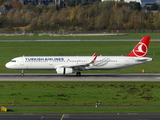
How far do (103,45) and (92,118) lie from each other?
82.0 metres

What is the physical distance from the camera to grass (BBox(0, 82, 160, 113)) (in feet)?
123

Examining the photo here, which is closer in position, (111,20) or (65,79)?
(65,79)

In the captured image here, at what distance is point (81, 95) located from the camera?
45.0m

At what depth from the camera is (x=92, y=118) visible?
32844 millimetres

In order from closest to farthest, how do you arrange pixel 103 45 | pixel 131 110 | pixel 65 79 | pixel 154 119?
pixel 154 119 < pixel 131 110 < pixel 65 79 < pixel 103 45

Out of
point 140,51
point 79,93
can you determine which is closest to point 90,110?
point 79,93

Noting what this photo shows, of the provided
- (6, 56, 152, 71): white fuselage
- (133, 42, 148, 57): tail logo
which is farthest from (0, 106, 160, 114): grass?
(133, 42, 148, 57): tail logo

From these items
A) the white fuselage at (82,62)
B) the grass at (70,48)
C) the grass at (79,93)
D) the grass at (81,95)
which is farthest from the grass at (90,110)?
the grass at (70,48)

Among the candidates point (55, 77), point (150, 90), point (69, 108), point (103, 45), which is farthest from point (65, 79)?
point (103, 45)

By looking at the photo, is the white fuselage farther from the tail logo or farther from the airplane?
the tail logo

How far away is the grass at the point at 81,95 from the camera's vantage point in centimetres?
3734

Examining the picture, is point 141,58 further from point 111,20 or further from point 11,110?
point 111,20

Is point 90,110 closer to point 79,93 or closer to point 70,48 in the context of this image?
point 79,93

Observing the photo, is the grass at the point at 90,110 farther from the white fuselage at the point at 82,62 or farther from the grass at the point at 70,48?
the grass at the point at 70,48
